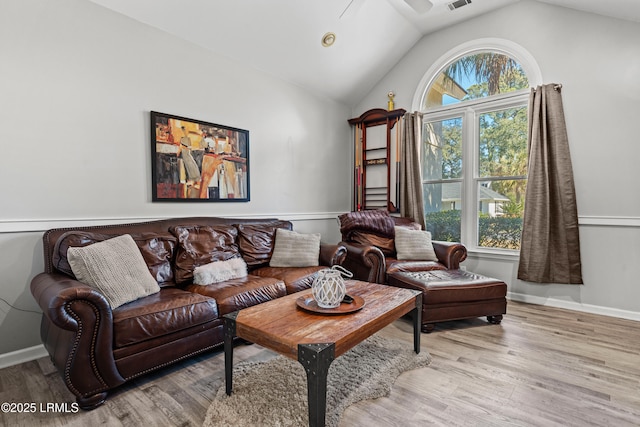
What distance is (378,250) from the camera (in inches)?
126

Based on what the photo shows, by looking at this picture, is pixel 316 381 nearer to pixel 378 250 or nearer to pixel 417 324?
pixel 417 324

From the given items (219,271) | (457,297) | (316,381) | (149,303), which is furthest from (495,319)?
(149,303)

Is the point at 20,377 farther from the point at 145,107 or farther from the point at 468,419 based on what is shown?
the point at 468,419

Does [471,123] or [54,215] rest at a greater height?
[471,123]

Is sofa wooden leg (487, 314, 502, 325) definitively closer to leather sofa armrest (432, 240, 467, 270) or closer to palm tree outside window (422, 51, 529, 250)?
leather sofa armrest (432, 240, 467, 270)

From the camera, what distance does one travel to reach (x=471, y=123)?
3.99m

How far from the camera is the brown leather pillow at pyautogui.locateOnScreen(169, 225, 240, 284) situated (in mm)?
2623

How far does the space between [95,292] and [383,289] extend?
1768 millimetres

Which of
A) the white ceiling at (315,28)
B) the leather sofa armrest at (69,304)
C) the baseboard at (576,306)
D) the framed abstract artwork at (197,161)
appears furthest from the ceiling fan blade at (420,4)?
the baseboard at (576,306)

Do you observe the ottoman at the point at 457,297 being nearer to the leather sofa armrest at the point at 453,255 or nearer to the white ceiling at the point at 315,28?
the leather sofa armrest at the point at 453,255

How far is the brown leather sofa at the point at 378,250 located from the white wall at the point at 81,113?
1.28m

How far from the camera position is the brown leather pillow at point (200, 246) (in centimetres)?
262

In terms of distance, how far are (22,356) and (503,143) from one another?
4917 mm

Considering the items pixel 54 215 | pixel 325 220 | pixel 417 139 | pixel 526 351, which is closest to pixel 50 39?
pixel 54 215
